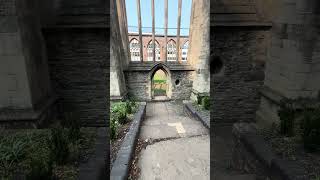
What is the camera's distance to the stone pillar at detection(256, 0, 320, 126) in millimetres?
5316

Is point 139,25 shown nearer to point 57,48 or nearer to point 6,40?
point 57,48

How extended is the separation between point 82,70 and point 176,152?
3.39 metres

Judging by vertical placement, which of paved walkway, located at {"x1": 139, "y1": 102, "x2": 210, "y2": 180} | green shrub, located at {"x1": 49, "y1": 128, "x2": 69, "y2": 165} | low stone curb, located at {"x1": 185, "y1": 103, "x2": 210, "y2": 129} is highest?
green shrub, located at {"x1": 49, "y1": 128, "x2": 69, "y2": 165}

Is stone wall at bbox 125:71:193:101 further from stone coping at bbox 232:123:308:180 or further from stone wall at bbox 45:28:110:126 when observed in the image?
stone coping at bbox 232:123:308:180

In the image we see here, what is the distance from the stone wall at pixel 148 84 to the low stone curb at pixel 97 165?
973cm

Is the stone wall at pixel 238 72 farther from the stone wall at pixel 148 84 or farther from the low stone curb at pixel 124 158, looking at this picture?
the stone wall at pixel 148 84

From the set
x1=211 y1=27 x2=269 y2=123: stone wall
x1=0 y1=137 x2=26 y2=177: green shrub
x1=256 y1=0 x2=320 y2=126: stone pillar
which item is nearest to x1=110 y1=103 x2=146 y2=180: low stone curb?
x1=0 y1=137 x2=26 y2=177: green shrub

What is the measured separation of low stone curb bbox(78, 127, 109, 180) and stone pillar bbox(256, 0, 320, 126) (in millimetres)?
3690

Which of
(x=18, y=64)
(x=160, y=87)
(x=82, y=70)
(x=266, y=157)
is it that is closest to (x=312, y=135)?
(x=266, y=157)

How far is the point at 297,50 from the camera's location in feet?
17.9

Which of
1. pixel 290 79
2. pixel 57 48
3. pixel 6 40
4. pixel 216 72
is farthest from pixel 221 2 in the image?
pixel 6 40

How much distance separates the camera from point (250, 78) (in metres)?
7.70

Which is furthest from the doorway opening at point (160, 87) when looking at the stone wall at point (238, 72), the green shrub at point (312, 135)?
the green shrub at point (312, 135)

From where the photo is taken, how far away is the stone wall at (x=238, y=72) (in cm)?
740
